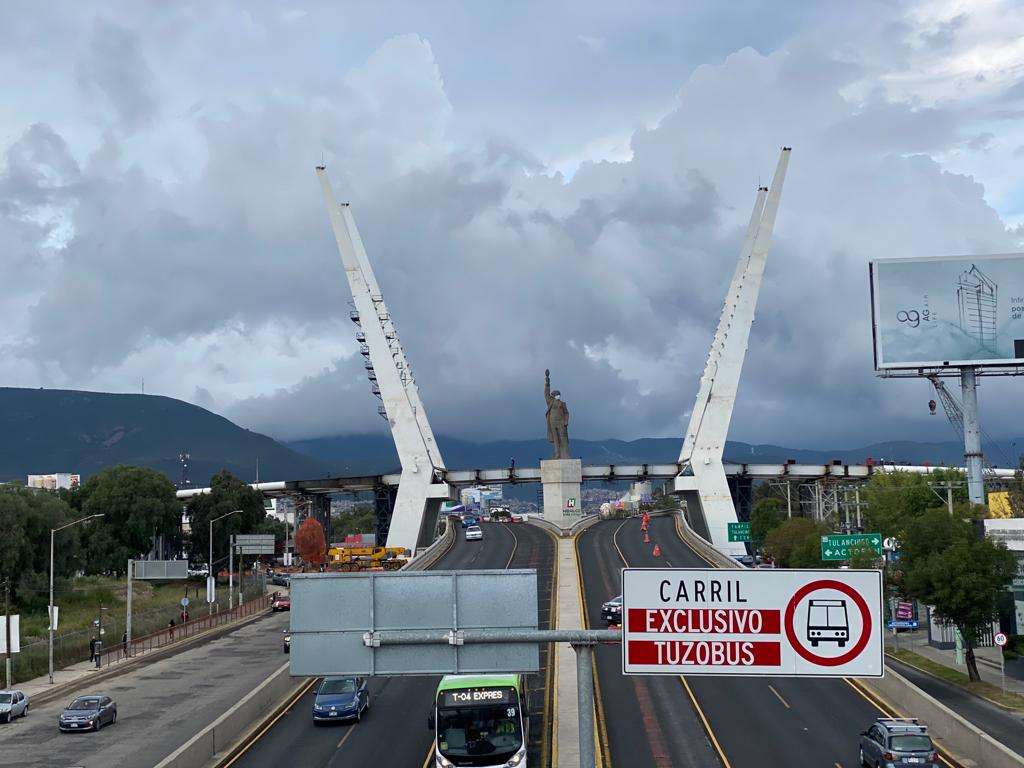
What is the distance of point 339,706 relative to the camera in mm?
→ 44906

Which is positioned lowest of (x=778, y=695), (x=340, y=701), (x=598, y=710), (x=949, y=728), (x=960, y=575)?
(x=778, y=695)

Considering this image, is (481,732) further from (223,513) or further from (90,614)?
(223,513)

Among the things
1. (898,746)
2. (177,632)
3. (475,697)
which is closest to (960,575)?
(898,746)

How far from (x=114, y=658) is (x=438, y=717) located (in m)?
49.3

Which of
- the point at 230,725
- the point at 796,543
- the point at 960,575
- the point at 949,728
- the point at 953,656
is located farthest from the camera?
the point at 796,543

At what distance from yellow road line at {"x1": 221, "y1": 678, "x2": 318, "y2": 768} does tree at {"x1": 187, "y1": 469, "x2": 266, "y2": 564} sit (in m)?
82.4

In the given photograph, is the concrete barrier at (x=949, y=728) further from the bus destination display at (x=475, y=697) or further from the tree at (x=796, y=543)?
the tree at (x=796, y=543)

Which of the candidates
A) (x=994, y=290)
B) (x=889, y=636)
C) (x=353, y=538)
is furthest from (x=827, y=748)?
(x=353, y=538)

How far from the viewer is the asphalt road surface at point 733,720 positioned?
37.7 metres

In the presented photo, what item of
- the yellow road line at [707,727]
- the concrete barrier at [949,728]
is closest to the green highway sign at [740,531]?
the yellow road line at [707,727]

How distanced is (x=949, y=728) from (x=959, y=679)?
19.2 m

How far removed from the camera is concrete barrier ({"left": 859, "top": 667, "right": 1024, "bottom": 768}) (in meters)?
34.6

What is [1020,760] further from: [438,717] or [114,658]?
[114,658]

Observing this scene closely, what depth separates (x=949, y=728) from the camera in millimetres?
39844
